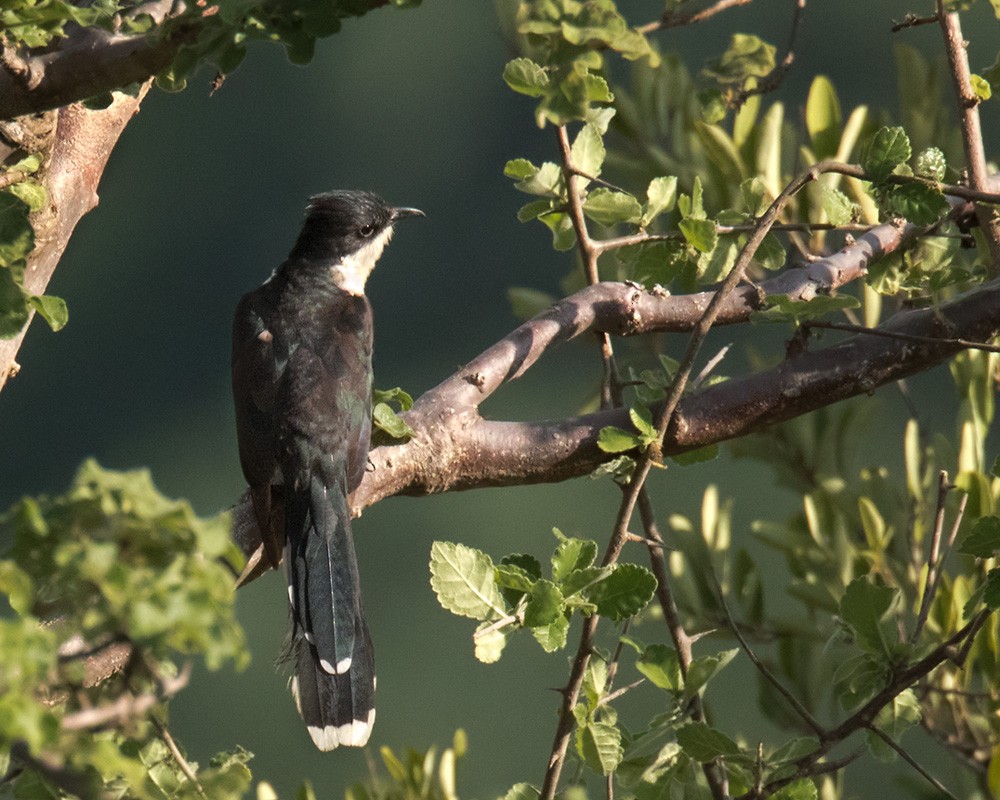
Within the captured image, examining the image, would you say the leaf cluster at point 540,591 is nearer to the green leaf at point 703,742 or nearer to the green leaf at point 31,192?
the green leaf at point 703,742

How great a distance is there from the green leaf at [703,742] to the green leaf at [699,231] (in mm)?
774

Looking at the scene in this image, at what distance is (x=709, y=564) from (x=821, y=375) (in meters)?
0.81

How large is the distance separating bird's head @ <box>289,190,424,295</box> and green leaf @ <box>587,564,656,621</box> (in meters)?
1.79

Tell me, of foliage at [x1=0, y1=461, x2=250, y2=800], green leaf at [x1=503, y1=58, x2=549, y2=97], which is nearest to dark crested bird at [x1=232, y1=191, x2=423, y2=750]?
green leaf at [x1=503, y1=58, x2=549, y2=97]

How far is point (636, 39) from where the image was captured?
1430 mm

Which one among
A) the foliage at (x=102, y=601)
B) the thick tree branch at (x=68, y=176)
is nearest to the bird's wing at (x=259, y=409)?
the thick tree branch at (x=68, y=176)

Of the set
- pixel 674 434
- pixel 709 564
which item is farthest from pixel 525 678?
pixel 674 434

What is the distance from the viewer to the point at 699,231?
213cm

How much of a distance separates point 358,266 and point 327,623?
129 centimetres

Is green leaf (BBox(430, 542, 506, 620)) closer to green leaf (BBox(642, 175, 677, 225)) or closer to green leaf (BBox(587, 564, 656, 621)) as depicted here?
green leaf (BBox(587, 564, 656, 621))

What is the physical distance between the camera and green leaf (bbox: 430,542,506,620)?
6.01 ft

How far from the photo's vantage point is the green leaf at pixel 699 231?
212cm

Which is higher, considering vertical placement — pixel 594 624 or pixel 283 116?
pixel 594 624

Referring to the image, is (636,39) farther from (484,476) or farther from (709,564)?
(709,564)
